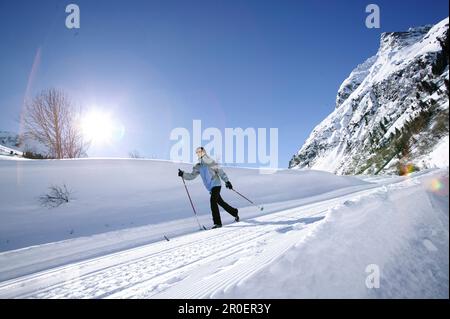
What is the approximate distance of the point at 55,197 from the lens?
8.37 meters

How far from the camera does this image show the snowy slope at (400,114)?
1.62 m

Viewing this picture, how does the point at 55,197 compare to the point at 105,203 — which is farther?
the point at 105,203

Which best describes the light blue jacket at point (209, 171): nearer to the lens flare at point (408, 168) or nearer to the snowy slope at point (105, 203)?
the snowy slope at point (105, 203)

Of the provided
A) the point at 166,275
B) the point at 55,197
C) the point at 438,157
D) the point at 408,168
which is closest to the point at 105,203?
the point at 55,197

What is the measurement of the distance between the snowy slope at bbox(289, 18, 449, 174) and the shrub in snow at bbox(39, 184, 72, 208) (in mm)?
8889

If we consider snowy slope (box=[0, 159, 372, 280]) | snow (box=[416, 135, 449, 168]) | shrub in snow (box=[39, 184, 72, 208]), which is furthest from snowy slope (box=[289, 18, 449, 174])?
shrub in snow (box=[39, 184, 72, 208])

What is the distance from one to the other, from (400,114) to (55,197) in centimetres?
11826

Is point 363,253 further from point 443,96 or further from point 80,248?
point 80,248

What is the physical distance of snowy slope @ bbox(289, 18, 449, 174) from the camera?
1.62 m

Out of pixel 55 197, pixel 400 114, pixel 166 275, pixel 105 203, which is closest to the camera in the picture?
pixel 166 275

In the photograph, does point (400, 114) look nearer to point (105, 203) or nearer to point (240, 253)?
point (105, 203)

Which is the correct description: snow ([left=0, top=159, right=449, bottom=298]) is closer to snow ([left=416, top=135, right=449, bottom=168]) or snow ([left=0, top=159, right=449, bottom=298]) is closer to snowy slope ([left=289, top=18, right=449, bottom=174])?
snow ([left=416, top=135, right=449, bottom=168])

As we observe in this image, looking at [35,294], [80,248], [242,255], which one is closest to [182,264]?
[242,255]

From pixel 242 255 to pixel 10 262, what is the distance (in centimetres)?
478
